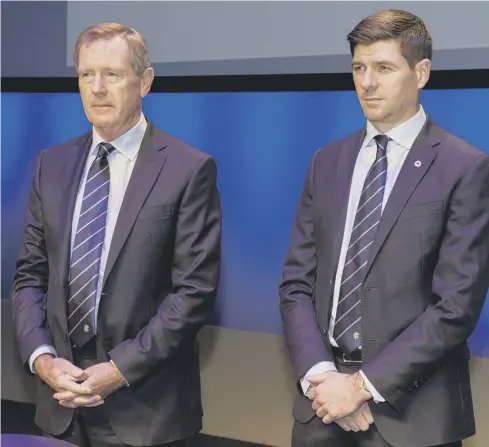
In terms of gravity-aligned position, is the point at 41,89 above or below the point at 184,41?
below

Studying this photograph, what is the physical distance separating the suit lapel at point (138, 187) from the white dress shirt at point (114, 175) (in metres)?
0.04

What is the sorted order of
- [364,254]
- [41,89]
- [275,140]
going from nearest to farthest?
[364,254] → [275,140] → [41,89]

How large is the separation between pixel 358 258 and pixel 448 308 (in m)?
0.29

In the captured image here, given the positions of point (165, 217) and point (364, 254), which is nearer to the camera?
point (364, 254)

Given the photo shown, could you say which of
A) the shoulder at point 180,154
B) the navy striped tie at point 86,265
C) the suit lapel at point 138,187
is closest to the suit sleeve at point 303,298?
the shoulder at point 180,154

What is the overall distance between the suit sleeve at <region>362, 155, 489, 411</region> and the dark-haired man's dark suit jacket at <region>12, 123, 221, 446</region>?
63cm

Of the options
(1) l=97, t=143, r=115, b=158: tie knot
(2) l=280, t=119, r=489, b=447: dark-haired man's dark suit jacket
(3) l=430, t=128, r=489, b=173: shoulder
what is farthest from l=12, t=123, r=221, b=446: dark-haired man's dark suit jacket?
(3) l=430, t=128, r=489, b=173: shoulder

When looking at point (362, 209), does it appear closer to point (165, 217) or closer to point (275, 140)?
point (165, 217)

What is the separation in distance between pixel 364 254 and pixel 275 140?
106 centimetres

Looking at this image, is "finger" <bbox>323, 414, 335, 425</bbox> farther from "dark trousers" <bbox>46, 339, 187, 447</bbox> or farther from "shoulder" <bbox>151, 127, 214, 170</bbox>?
"shoulder" <bbox>151, 127, 214, 170</bbox>

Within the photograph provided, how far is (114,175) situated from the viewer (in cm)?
270

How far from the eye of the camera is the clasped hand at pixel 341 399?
2.24 m

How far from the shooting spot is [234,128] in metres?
3.40

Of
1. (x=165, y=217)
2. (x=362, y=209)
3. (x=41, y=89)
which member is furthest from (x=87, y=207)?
(x=41, y=89)
